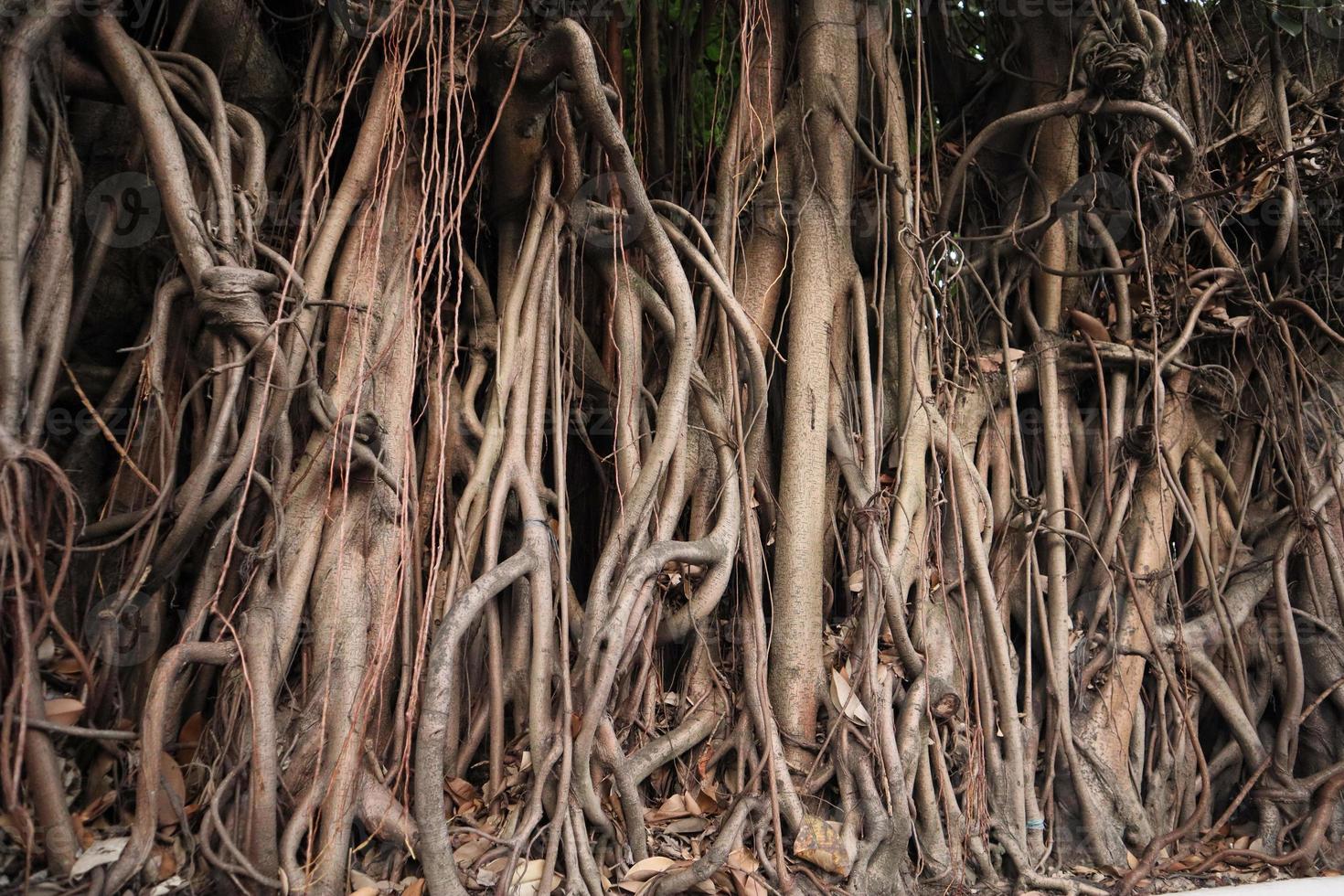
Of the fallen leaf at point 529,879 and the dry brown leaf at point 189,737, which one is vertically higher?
the dry brown leaf at point 189,737

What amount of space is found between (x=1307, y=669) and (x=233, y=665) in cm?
245

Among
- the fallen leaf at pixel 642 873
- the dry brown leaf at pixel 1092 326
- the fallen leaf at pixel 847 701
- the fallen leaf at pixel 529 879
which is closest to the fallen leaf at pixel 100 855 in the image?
the fallen leaf at pixel 529 879

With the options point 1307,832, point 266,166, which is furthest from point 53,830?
point 1307,832

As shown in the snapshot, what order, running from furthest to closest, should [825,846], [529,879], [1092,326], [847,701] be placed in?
[1092,326] → [847,701] → [825,846] → [529,879]

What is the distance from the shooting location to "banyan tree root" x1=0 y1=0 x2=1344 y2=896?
4.71 feet

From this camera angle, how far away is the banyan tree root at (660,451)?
1.44 m

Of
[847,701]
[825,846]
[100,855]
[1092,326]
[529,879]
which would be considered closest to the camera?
[100,855]

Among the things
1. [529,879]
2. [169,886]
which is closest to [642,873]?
[529,879]

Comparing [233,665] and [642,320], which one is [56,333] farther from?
[642,320]

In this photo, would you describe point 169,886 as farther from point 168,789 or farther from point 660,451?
point 660,451

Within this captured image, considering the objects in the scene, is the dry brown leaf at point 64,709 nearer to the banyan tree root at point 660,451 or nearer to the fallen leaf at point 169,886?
the banyan tree root at point 660,451

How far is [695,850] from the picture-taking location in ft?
5.45

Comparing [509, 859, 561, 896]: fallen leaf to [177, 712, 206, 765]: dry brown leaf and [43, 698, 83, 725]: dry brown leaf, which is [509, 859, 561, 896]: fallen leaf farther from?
[43, 698, 83, 725]: dry brown leaf

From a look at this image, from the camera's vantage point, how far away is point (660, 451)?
5.68 ft
